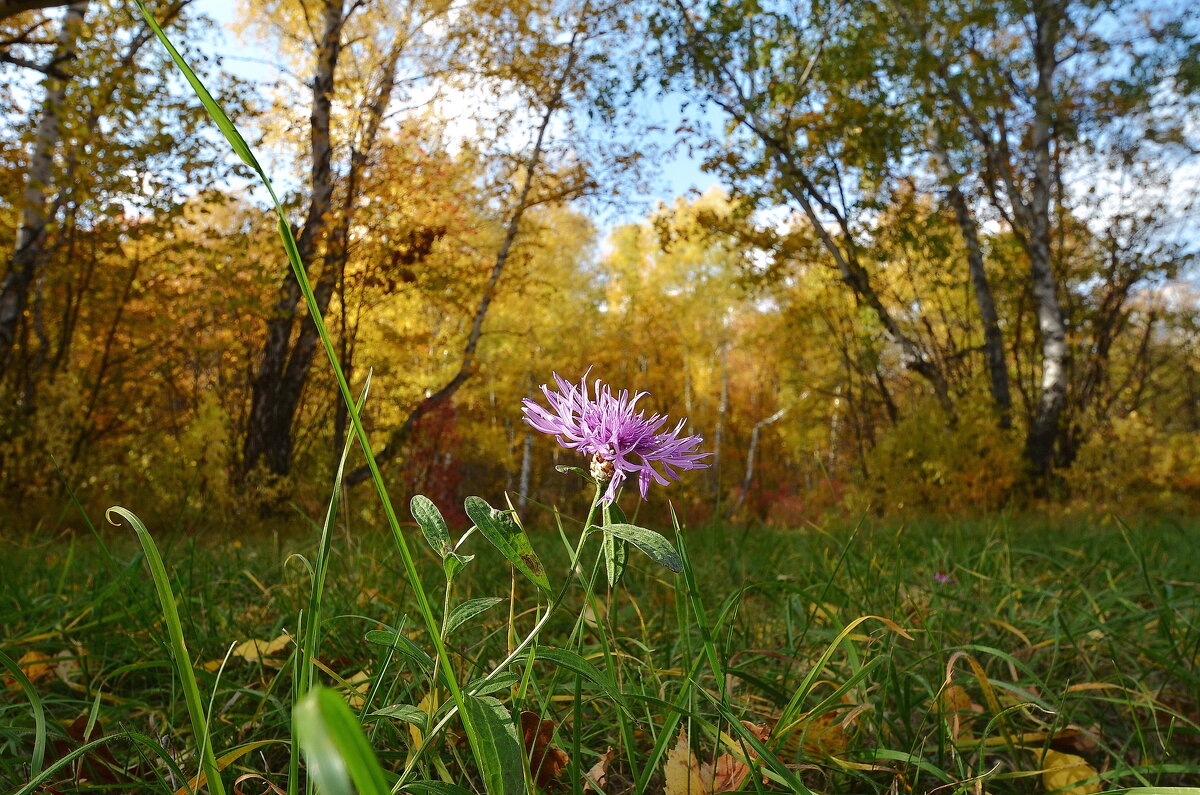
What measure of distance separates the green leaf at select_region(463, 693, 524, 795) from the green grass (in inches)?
2.8

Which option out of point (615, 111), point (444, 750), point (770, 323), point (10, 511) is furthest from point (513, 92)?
point (770, 323)

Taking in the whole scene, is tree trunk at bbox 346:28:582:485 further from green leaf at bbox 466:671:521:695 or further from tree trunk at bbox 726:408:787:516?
green leaf at bbox 466:671:521:695

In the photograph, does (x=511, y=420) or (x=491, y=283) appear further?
(x=511, y=420)

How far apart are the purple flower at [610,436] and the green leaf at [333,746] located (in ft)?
0.92

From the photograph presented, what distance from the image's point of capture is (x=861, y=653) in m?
1.17

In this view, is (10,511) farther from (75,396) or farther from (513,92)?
(513,92)

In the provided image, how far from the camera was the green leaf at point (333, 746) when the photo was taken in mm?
184

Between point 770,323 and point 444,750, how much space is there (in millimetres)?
21053

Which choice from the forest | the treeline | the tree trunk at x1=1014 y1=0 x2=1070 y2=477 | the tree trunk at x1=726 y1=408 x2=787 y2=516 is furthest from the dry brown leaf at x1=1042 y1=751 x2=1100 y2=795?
the tree trunk at x1=726 y1=408 x2=787 y2=516

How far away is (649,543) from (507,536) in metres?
0.11

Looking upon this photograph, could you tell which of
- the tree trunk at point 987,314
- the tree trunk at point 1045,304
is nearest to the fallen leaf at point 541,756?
the tree trunk at point 1045,304

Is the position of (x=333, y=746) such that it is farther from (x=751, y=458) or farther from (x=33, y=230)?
(x=751, y=458)

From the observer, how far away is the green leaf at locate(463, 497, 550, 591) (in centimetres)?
52

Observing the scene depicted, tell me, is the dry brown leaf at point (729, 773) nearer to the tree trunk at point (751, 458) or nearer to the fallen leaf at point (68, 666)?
the fallen leaf at point (68, 666)
